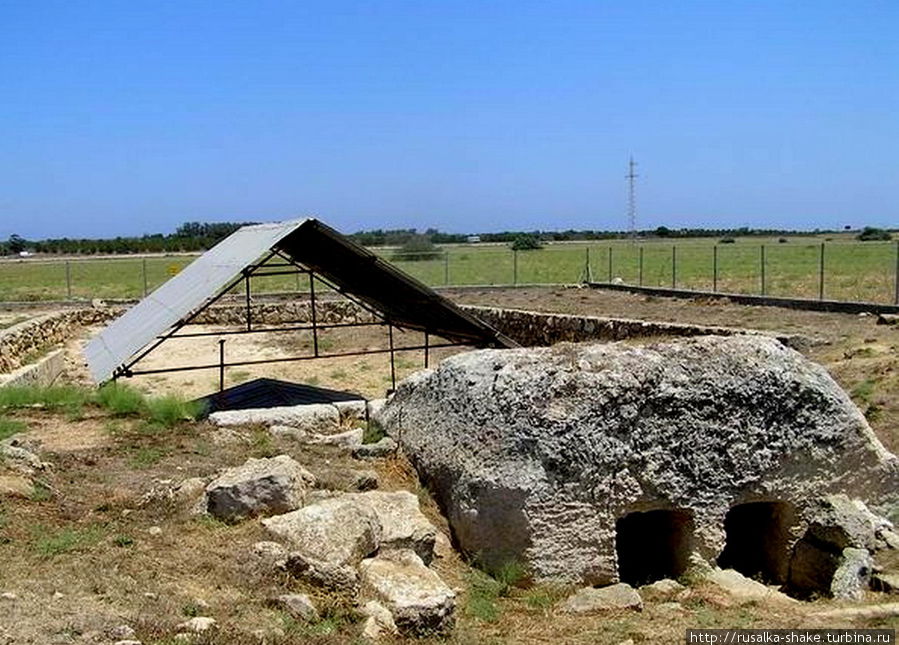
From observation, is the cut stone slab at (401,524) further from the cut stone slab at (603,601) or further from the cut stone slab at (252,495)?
the cut stone slab at (603,601)

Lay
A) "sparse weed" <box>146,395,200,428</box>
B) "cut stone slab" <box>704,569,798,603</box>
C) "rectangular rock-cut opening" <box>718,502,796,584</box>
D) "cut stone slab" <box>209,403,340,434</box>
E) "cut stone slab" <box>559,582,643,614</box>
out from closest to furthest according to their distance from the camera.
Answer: "cut stone slab" <box>559,582,643,614</box>, "cut stone slab" <box>704,569,798,603</box>, "rectangular rock-cut opening" <box>718,502,796,584</box>, "sparse weed" <box>146,395,200,428</box>, "cut stone slab" <box>209,403,340,434</box>

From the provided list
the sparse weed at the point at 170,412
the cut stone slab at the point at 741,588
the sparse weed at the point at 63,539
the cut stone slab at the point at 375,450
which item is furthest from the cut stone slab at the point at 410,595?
the sparse weed at the point at 170,412

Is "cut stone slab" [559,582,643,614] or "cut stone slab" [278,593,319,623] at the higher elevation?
"cut stone slab" [278,593,319,623]

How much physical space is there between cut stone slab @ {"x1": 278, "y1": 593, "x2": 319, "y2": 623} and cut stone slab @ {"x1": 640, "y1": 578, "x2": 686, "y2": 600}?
368 cm

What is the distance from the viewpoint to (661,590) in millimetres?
9195

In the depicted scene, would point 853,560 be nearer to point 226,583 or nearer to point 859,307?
point 226,583

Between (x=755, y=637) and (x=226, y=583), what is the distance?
155 inches

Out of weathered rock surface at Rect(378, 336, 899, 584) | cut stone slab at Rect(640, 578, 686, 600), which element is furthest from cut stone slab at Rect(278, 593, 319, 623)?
cut stone slab at Rect(640, 578, 686, 600)

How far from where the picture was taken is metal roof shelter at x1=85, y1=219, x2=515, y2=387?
13.7m

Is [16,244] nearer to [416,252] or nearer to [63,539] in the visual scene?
[416,252]

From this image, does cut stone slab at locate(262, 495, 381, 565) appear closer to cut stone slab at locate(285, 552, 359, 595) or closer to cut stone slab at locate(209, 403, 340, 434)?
cut stone slab at locate(285, 552, 359, 595)

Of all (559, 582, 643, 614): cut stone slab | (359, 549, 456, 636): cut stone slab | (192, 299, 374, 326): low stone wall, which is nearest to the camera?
(359, 549, 456, 636): cut stone slab

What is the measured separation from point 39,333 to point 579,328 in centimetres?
1432

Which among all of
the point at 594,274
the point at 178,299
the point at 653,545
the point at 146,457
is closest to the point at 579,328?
the point at 178,299
